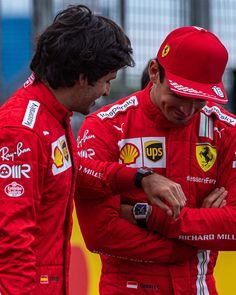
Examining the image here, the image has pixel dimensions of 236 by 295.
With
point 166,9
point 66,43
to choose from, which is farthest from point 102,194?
point 166,9

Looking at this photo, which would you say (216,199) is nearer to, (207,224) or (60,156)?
(207,224)

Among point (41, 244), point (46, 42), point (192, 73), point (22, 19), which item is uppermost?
point (46, 42)

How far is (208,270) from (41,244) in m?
1.04

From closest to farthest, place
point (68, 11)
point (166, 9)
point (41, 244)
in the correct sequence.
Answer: point (41, 244) → point (68, 11) → point (166, 9)

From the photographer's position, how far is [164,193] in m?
3.57

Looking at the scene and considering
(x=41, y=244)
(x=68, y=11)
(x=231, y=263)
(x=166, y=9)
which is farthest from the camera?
(x=166, y=9)

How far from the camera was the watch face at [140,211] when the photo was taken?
3916mm

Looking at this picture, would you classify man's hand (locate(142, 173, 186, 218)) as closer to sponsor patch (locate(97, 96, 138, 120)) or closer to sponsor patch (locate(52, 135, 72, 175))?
sponsor patch (locate(52, 135, 72, 175))

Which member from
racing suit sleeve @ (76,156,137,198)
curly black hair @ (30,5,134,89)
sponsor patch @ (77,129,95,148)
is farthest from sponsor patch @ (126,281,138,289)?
curly black hair @ (30,5,134,89)

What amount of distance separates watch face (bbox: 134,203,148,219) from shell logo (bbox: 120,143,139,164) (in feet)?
0.68

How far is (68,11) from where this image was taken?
3566mm

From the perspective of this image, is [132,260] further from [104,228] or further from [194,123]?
[194,123]

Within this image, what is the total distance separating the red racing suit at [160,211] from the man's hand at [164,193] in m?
0.23

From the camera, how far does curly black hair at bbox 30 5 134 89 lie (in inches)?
135
